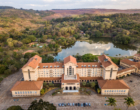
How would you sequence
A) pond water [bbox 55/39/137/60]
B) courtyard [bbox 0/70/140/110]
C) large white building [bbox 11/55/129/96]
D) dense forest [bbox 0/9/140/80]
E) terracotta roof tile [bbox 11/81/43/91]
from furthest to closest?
1. pond water [bbox 55/39/137/60]
2. dense forest [bbox 0/9/140/80]
3. large white building [bbox 11/55/129/96]
4. terracotta roof tile [bbox 11/81/43/91]
5. courtyard [bbox 0/70/140/110]

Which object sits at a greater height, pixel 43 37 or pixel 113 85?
pixel 43 37

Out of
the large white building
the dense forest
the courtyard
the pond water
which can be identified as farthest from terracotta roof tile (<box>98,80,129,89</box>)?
the pond water

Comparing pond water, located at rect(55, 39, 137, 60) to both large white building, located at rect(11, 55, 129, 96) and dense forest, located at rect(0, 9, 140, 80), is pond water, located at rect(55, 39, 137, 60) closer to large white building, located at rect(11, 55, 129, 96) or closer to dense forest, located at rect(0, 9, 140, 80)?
dense forest, located at rect(0, 9, 140, 80)

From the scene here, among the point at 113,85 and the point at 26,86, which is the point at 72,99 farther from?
the point at 26,86

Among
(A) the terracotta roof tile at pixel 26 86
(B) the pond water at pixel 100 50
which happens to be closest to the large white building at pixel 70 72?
(A) the terracotta roof tile at pixel 26 86

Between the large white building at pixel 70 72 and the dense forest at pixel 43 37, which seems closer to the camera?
the large white building at pixel 70 72

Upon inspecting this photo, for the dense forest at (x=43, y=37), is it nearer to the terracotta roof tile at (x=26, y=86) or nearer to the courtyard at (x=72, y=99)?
the terracotta roof tile at (x=26, y=86)

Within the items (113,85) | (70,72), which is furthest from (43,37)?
(113,85)

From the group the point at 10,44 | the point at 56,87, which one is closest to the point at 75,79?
the point at 56,87

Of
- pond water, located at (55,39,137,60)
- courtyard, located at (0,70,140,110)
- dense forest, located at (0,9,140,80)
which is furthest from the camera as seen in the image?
pond water, located at (55,39,137,60)
